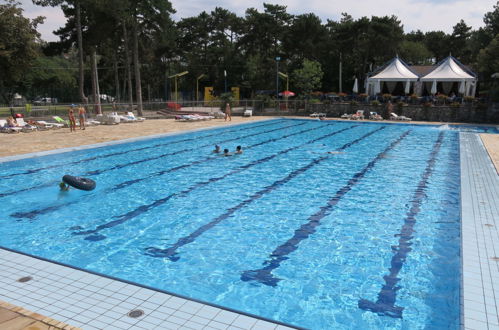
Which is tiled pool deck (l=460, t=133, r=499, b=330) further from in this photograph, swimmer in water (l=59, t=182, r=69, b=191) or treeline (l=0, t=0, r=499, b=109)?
treeline (l=0, t=0, r=499, b=109)

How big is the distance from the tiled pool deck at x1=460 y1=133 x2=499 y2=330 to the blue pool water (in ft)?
0.78

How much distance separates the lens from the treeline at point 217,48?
90.1 feet

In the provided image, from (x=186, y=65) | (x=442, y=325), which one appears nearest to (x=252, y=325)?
(x=442, y=325)

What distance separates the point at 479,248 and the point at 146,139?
554 inches

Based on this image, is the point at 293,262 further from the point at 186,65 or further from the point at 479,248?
the point at 186,65

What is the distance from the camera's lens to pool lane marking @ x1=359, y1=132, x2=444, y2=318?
13.9 feet

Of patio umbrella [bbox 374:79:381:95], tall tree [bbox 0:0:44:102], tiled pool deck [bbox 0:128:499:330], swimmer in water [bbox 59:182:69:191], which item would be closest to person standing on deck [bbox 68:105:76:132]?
tall tree [bbox 0:0:44:102]

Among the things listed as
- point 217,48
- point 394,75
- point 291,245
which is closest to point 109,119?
point 291,245

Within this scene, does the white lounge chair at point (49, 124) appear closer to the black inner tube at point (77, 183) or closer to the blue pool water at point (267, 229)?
the blue pool water at point (267, 229)

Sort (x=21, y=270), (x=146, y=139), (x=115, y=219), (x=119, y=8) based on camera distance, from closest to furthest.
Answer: (x=21, y=270), (x=115, y=219), (x=146, y=139), (x=119, y=8)

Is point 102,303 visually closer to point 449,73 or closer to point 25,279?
point 25,279

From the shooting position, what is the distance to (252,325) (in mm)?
3498

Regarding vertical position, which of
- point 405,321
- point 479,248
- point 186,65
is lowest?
point 405,321

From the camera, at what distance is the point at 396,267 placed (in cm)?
521
